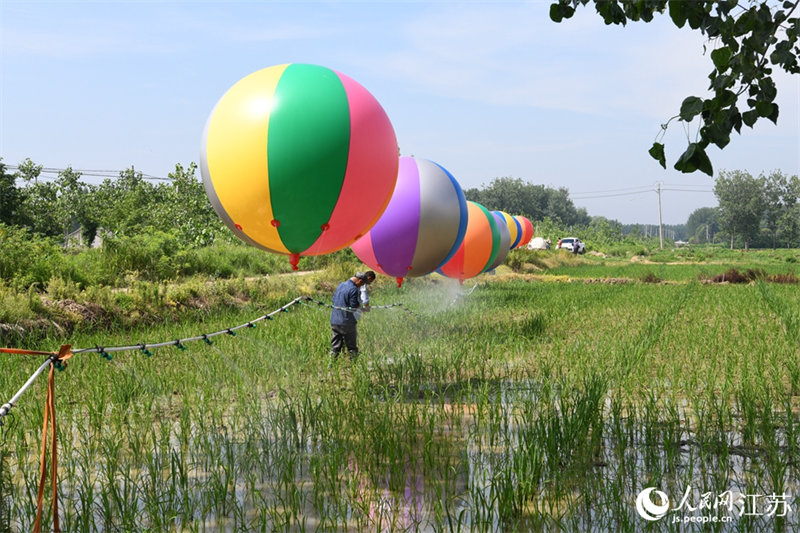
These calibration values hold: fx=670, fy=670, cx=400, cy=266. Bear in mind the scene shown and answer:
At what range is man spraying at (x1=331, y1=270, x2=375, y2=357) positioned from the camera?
25.4 feet

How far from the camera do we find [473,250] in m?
9.99

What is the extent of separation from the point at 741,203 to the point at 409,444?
8977cm

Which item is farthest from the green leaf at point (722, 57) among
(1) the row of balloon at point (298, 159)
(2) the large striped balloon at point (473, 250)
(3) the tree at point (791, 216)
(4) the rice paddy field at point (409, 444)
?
(3) the tree at point (791, 216)

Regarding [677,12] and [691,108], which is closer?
[691,108]

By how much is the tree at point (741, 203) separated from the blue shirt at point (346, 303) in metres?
85.9

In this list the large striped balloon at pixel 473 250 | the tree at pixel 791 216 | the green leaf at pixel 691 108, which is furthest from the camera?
the tree at pixel 791 216

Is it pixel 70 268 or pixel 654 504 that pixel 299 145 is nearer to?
pixel 654 504

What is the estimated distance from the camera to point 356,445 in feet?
15.4

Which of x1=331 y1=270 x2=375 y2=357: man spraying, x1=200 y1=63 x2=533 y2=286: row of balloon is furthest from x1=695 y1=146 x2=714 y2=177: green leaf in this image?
x1=331 y1=270 x2=375 y2=357: man spraying

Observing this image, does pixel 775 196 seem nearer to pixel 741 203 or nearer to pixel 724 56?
pixel 741 203

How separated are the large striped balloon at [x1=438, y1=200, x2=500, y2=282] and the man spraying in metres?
2.25

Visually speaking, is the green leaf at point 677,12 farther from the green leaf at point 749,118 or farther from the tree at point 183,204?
the tree at point 183,204

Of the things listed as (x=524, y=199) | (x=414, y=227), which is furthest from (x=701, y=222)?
(x=414, y=227)

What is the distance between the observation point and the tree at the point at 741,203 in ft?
272
